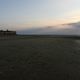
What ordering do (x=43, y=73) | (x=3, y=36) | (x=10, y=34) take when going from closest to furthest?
(x=43, y=73), (x=3, y=36), (x=10, y=34)

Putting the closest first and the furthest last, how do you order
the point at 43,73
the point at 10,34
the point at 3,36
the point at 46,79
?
the point at 46,79, the point at 43,73, the point at 3,36, the point at 10,34

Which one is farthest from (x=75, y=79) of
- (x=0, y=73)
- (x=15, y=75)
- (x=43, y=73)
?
(x=0, y=73)

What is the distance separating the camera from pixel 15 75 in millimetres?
10766

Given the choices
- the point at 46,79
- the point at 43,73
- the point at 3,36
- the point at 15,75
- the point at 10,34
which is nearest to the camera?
the point at 46,79

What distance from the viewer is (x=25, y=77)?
1038 centimetres

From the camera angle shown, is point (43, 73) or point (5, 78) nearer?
point (5, 78)

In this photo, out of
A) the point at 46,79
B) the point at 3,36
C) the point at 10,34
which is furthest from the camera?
the point at 10,34

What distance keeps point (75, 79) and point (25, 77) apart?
2.65 m

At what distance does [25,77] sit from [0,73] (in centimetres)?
177

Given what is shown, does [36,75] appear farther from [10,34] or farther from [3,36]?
[10,34]

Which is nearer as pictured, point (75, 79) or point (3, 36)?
point (75, 79)

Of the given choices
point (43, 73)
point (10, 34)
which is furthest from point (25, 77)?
point (10, 34)

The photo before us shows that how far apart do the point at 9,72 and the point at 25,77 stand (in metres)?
1.56

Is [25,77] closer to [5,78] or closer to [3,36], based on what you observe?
[5,78]
